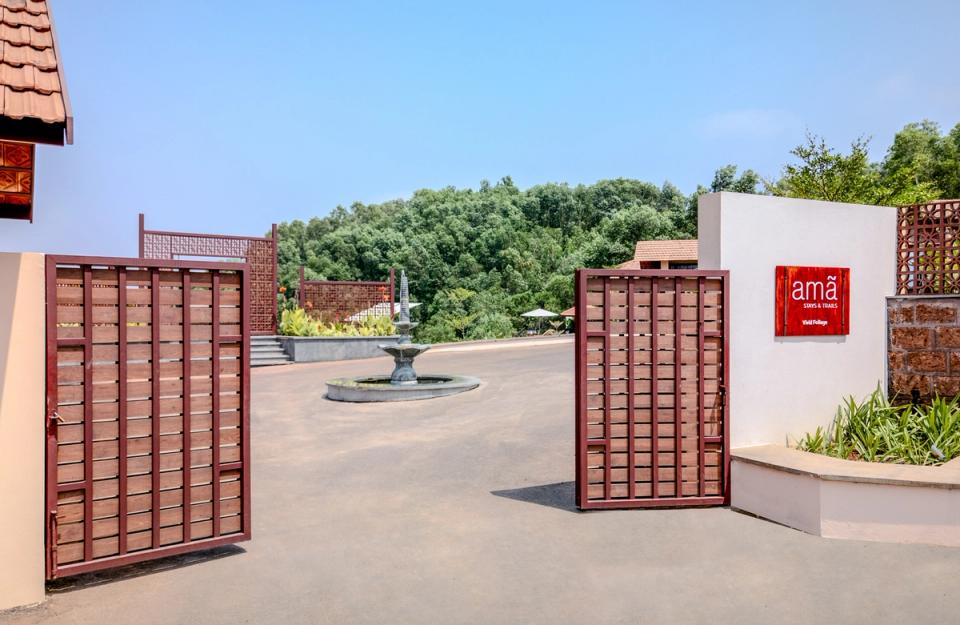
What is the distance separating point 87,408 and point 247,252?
17.6 m

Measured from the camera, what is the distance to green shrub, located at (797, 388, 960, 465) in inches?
267

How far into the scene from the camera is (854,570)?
5000mm

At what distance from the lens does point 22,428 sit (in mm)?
4441

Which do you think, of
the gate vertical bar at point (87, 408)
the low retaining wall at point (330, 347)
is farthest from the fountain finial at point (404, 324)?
the gate vertical bar at point (87, 408)

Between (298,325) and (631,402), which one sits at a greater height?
(298,325)

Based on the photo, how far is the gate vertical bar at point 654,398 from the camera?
21.0 feet

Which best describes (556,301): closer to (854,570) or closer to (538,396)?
(538,396)

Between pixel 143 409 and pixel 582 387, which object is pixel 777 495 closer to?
pixel 582 387

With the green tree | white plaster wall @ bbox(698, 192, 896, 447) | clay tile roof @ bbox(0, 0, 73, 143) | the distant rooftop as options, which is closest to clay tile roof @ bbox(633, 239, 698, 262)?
the distant rooftop

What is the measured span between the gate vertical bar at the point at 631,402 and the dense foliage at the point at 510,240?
88.3 feet

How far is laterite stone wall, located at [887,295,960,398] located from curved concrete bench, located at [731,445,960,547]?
72.6 inches

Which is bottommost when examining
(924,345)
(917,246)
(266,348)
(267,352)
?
(267,352)

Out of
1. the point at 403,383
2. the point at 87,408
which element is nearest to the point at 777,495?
the point at 87,408

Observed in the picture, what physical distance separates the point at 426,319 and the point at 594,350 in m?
39.0
